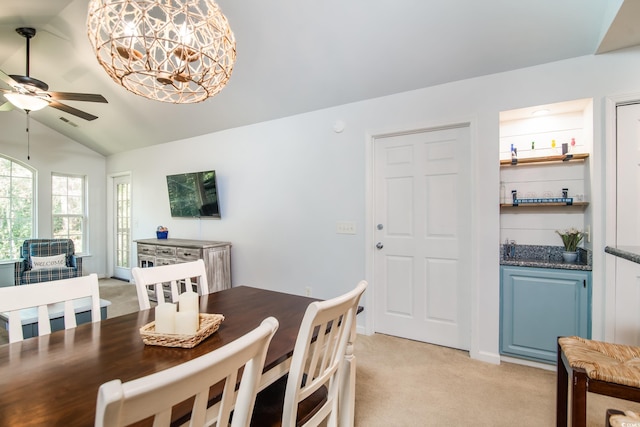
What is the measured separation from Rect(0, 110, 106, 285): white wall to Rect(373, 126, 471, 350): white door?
18.5 feet

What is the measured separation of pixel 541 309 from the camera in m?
2.30

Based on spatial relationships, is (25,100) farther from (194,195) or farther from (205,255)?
(205,255)

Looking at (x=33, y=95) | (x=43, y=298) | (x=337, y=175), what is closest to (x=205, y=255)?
(x=337, y=175)

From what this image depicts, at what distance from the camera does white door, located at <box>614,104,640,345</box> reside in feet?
6.68

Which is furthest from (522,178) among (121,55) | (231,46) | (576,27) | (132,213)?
(132,213)

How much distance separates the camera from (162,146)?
16.2 feet

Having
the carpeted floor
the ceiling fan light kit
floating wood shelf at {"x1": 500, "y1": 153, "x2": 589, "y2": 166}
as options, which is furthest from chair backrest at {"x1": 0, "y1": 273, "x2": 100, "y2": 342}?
floating wood shelf at {"x1": 500, "y1": 153, "x2": 589, "y2": 166}

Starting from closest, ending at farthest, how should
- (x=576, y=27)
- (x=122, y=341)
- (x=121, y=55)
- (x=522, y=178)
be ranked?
(x=122, y=341), (x=121, y=55), (x=576, y=27), (x=522, y=178)

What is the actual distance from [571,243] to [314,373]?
234cm

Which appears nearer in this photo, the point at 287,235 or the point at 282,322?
the point at 282,322

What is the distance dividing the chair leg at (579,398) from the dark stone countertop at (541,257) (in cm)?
134

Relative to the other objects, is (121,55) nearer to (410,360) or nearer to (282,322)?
(282,322)

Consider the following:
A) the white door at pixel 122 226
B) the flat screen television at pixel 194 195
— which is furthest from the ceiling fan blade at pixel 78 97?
the white door at pixel 122 226

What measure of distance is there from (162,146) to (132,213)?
1.49 meters
